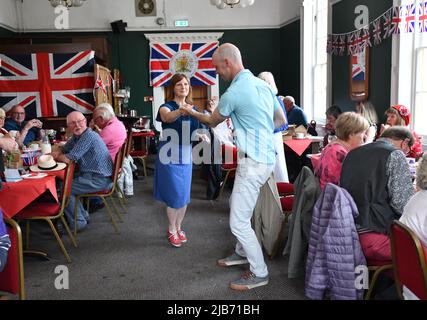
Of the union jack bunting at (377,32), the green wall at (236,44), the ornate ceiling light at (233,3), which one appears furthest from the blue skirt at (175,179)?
the green wall at (236,44)

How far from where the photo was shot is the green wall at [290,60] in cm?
934

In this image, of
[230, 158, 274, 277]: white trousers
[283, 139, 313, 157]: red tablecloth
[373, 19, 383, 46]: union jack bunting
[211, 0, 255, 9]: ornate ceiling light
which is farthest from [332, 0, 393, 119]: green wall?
[230, 158, 274, 277]: white trousers

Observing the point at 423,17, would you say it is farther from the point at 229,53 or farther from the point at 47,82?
the point at 47,82

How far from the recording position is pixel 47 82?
789cm

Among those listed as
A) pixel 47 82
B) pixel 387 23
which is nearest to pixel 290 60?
pixel 387 23

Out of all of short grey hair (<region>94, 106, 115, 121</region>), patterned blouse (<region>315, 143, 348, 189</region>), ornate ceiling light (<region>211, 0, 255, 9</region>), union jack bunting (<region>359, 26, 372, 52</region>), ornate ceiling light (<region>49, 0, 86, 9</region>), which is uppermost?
ornate ceiling light (<region>49, 0, 86, 9</region>)

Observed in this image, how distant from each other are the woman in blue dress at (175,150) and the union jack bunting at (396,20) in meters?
3.21

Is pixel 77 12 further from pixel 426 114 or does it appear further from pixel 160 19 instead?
pixel 426 114

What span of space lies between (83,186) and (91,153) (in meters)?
0.31

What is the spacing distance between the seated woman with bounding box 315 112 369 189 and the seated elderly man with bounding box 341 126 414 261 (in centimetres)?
36

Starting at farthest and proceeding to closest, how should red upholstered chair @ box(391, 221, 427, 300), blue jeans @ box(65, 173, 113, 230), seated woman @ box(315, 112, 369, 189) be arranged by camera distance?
blue jeans @ box(65, 173, 113, 230) → seated woman @ box(315, 112, 369, 189) → red upholstered chair @ box(391, 221, 427, 300)

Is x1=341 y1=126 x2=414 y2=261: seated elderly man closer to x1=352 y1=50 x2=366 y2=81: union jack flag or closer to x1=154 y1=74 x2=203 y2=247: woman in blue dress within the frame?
x1=154 y1=74 x2=203 y2=247: woman in blue dress

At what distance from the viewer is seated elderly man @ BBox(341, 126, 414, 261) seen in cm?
229
